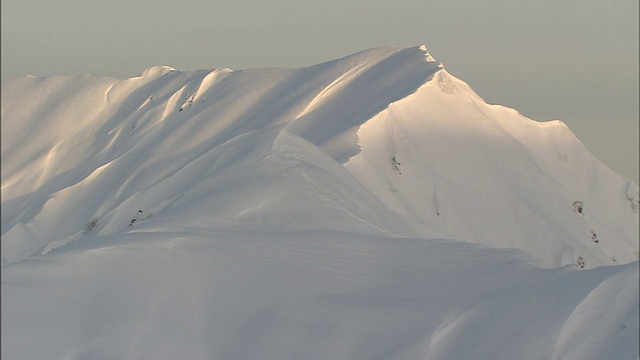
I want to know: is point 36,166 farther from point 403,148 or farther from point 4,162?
point 403,148

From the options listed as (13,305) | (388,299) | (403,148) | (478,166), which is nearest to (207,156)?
(403,148)

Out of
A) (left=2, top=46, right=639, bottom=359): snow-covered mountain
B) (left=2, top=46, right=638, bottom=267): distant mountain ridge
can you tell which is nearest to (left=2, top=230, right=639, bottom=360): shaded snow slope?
(left=2, top=46, right=639, bottom=359): snow-covered mountain

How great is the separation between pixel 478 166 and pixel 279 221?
57.1 metres

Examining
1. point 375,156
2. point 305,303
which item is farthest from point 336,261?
point 375,156

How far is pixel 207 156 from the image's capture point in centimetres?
8494

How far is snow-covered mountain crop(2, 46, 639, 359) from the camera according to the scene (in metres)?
33.4

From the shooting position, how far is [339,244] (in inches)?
1575

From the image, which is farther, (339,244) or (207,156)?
(207,156)

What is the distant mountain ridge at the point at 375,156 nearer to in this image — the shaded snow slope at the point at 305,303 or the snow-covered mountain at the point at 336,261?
the snow-covered mountain at the point at 336,261

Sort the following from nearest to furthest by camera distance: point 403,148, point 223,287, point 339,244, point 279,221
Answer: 1. point 223,287
2. point 339,244
3. point 279,221
4. point 403,148

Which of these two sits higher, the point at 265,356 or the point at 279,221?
the point at 279,221

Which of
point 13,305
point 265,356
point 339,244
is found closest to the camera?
point 13,305

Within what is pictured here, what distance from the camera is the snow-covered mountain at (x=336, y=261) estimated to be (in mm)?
33375

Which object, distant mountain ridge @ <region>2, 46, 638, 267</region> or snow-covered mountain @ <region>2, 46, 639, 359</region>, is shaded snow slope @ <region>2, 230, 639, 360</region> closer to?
snow-covered mountain @ <region>2, 46, 639, 359</region>
